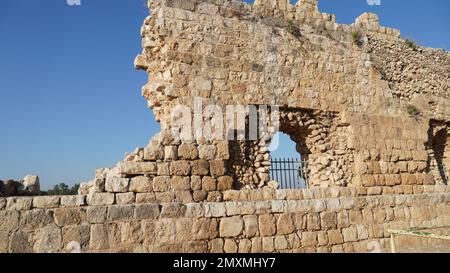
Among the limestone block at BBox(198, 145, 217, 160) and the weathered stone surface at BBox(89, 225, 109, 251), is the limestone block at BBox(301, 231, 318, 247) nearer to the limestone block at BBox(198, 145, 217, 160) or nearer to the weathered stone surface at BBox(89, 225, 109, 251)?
the limestone block at BBox(198, 145, 217, 160)

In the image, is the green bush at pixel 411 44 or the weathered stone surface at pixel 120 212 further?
the green bush at pixel 411 44

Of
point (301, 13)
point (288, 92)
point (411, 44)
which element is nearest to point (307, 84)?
point (288, 92)

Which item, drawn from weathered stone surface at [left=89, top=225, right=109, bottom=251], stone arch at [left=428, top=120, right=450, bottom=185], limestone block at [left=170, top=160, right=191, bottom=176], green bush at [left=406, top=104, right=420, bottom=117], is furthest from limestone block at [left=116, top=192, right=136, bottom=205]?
stone arch at [left=428, top=120, right=450, bottom=185]

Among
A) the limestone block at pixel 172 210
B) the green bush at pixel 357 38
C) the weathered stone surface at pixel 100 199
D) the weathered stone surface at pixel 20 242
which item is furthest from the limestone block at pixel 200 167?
the green bush at pixel 357 38

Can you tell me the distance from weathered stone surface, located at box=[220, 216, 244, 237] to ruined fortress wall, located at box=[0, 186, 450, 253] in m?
0.02

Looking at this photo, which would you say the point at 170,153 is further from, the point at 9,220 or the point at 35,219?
the point at 9,220

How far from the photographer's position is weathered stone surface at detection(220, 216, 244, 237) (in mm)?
5762

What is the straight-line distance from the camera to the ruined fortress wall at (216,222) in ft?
16.1

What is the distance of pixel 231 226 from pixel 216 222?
255mm

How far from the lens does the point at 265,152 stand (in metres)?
6.90

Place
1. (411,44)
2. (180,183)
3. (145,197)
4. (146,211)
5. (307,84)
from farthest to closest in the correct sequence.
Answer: (411,44) < (307,84) < (180,183) < (145,197) < (146,211)

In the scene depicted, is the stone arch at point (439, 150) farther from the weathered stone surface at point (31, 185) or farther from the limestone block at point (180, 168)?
the weathered stone surface at point (31, 185)

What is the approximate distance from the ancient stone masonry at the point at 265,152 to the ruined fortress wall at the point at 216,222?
0.02 metres
